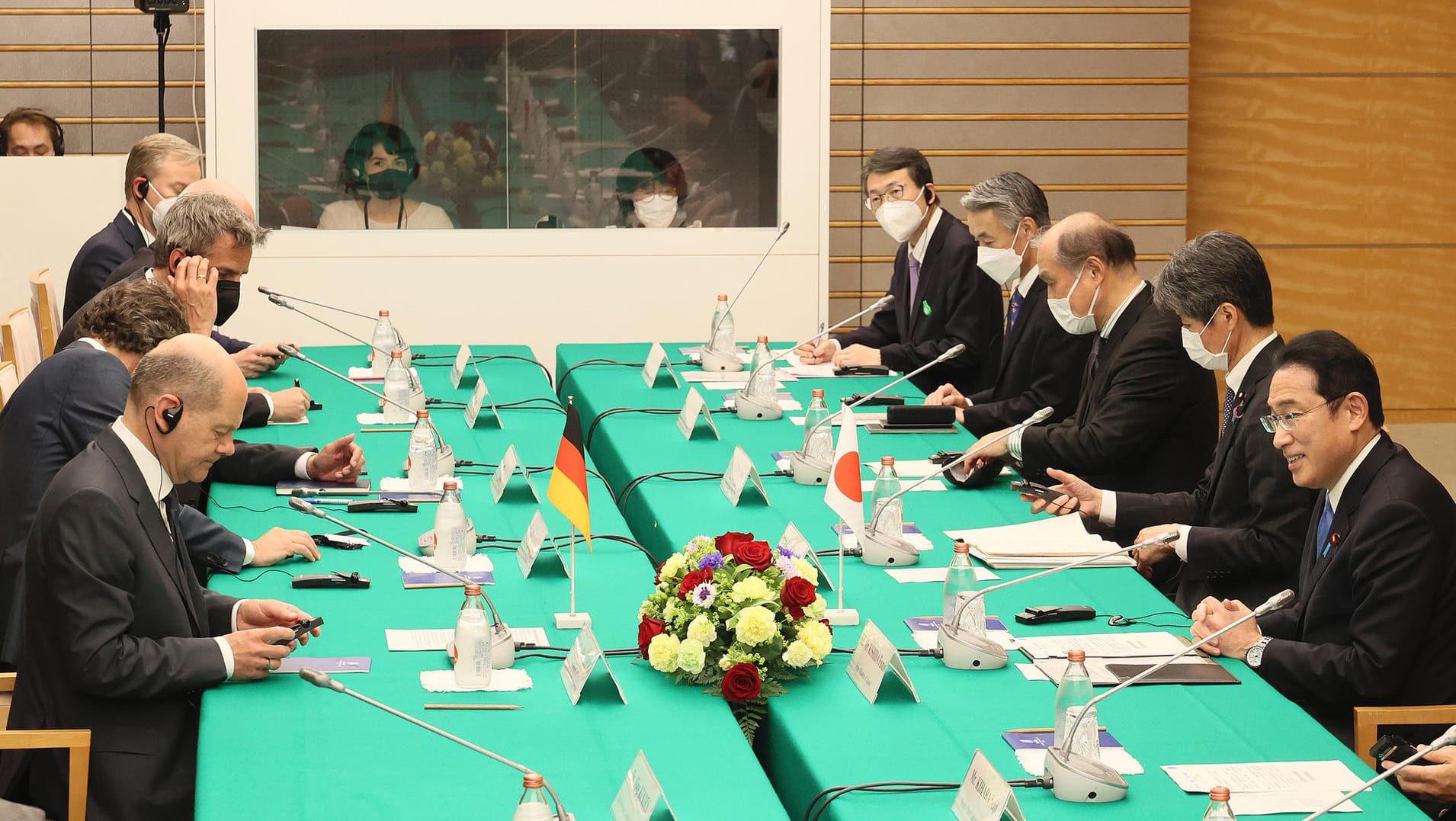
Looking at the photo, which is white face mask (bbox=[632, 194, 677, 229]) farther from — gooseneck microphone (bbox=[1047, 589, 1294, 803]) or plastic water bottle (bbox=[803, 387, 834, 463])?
gooseneck microphone (bbox=[1047, 589, 1294, 803])

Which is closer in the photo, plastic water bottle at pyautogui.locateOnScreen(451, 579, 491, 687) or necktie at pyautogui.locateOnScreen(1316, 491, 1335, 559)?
plastic water bottle at pyautogui.locateOnScreen(451, 579, 491, 687)

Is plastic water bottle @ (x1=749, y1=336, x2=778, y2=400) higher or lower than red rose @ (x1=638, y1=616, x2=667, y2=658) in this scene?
higher

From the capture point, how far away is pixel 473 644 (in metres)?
2.86

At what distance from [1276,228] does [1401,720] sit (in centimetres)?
594

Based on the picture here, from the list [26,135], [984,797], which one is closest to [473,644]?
[984,797]

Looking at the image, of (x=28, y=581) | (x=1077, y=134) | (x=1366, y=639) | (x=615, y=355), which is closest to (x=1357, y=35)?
(x=1077, y=134)

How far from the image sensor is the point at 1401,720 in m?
2.85

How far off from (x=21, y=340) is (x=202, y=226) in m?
1.09

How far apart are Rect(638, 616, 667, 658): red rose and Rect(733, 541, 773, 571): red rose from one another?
18 cm

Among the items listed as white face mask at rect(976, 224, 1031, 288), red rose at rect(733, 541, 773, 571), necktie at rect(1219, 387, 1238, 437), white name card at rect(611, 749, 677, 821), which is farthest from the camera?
white face mask at rect(976, 224, 1031, 288)

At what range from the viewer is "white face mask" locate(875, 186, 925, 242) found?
600 centimetres

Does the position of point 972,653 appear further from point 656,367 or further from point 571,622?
point 656,367

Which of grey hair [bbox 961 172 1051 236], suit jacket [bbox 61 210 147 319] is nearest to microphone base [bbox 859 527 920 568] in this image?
grey hair [bbox 961 172 1051 236]

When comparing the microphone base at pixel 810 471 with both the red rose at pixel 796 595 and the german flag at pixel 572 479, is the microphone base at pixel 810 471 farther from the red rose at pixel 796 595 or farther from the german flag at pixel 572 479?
the red rose at pixel 796 595
